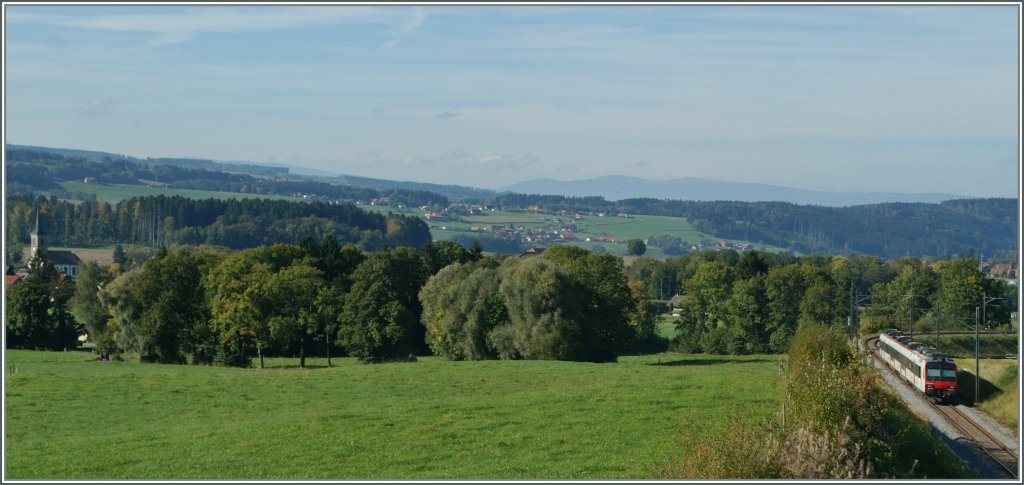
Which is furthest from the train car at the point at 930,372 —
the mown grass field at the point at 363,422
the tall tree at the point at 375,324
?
the tall tree at the point at 375,324

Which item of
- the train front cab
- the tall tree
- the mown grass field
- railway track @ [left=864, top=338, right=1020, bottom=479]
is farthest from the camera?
the tall tree

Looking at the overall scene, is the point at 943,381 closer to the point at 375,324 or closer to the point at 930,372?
the point at 930,372

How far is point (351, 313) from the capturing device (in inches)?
2972

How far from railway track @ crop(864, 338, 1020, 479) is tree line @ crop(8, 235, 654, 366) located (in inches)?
1093

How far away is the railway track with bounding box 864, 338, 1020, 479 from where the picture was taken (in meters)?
31.8

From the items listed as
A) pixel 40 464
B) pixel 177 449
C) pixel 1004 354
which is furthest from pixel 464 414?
pixel 1004 354

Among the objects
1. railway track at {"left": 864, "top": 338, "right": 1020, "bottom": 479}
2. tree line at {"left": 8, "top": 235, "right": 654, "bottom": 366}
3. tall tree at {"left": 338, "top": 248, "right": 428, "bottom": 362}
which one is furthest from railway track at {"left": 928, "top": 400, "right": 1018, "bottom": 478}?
tall tree at {"left": 338, "top": 248, "right": 428, "bottom": 362}

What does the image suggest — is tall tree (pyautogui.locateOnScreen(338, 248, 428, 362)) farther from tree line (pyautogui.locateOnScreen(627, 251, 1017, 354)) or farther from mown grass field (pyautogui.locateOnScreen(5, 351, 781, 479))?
tree line (pyautogui.locateOnScreen(627, 251, 1017, 354))

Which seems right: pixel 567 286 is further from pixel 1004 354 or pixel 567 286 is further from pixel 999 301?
pixel 999 301

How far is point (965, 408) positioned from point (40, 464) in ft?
124

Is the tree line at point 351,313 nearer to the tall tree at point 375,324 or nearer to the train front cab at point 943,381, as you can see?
the tall tree at point 375,324

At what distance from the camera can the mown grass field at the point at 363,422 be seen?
2855cm

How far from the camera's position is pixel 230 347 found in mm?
72125

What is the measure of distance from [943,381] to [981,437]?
469 inches
